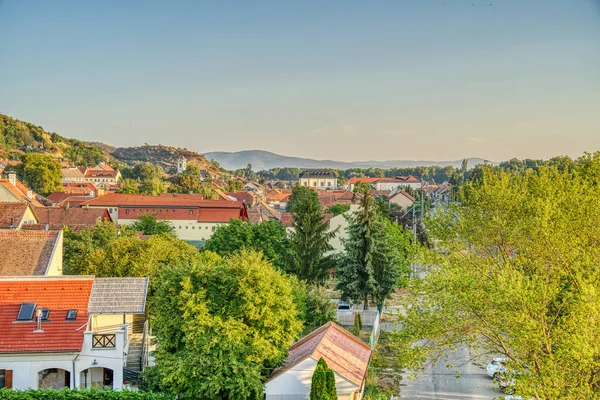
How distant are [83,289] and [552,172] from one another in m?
19.1

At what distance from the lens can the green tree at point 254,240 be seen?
3938 centimetres

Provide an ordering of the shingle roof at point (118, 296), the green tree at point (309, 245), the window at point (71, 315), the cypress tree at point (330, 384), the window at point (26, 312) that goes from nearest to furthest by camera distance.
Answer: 1. the cypress tree at point (330, 384)
2. the window at point (26, 312)
3. the window at point (71, 315)
4. the shingle roof at point (118, 296)
5. the green tree at point (309, 245)

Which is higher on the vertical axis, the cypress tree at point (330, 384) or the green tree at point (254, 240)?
the green tree at point (254, 240)

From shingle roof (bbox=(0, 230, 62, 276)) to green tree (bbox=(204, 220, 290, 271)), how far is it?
13.6 m

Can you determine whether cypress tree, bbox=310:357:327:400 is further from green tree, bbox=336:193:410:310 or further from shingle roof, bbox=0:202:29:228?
shingle roof, bbox=0:202:29:228

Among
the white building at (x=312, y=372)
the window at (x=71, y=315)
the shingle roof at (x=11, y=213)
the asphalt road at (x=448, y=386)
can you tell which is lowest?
the asphalt road at (x=448, y=386)

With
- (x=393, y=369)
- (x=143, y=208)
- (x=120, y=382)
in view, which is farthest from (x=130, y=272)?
(x=143, y=208)

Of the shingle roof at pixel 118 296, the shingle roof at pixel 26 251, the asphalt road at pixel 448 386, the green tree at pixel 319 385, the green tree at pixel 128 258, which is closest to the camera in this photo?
the green tree at pixel 319 385

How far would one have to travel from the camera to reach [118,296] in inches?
869

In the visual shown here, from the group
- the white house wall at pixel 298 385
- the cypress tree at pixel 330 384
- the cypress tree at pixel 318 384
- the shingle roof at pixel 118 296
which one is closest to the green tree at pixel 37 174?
the shingle roof at pixel 118 296

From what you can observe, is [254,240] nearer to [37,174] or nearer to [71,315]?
[71,315]

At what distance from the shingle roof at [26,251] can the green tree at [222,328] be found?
890cm

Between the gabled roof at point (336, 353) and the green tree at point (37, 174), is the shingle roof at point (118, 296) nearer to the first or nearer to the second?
the gabled roof at point (336, 353)

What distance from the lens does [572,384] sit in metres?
14.3
